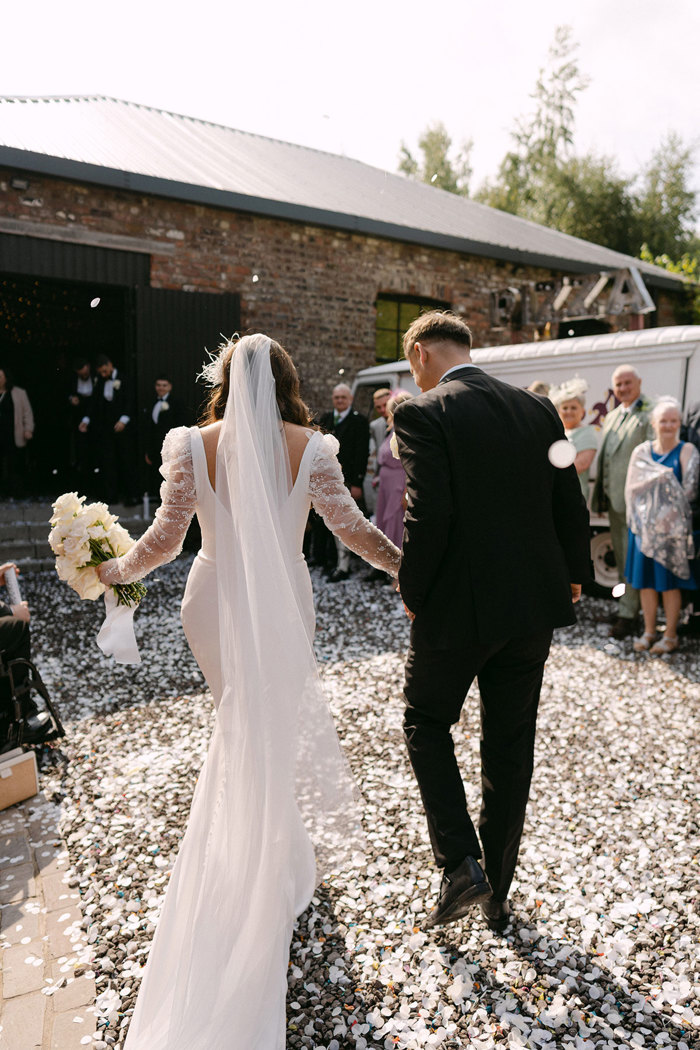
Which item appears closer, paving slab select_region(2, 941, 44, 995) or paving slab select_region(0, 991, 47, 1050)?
paving slab select_region(0, 991, 47, 1050)

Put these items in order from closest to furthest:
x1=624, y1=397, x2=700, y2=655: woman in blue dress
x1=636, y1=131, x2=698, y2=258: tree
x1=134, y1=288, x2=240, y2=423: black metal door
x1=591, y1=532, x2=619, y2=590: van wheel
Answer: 1. x1=624, y1=397, x2=700, y2=655: woman in blue dress
2. x1=591, y1=532, x2=619, y2=590: van wheel
3. x1=134, y1=288, x2=240, y2=423: black metal door
4. x1=636, y1=131, x2=698, y2=258: tree

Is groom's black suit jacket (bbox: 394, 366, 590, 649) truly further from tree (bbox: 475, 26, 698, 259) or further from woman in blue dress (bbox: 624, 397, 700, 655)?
tree (bbox: 475, 26, 698, 259)

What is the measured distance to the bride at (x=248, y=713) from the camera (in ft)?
6.84

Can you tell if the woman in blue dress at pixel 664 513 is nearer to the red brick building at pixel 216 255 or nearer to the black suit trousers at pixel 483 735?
the black suit trousers at pixel 483 735

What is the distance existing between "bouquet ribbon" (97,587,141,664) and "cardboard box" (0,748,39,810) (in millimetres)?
1204

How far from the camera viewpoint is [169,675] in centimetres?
533

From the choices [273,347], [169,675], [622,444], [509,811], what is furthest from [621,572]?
[273,347]

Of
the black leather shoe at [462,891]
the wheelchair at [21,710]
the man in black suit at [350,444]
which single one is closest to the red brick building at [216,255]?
the man in black suit at [350,444]

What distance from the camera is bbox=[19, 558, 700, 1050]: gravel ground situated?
7.43 ft

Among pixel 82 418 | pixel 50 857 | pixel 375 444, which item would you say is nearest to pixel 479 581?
pixel 50 857

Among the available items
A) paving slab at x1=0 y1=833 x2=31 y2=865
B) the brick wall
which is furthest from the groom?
the brick wall

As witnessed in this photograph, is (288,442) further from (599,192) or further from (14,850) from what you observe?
(599,192)

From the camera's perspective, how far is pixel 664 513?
5594 mm

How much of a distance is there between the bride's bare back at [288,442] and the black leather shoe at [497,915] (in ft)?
5.68
